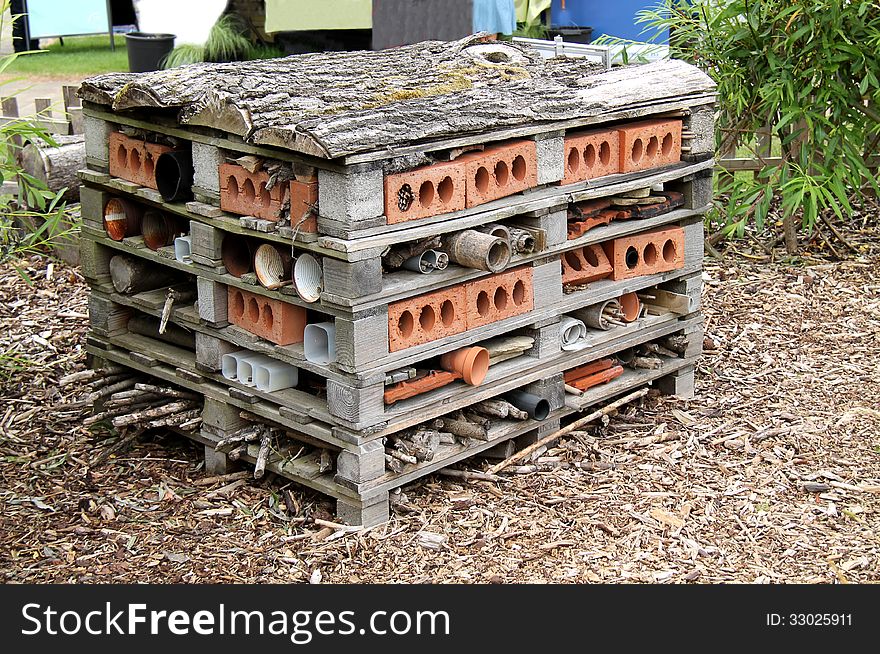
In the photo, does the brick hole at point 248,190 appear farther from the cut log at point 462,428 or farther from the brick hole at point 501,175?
the cut log at point 462,428

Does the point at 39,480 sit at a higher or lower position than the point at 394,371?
lower

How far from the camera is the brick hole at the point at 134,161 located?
15.5 ft

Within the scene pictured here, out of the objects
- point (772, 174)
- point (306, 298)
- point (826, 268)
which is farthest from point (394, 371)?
point (826, 268)

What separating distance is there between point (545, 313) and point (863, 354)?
2276mm

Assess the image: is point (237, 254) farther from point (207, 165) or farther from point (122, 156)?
point (122, 156)

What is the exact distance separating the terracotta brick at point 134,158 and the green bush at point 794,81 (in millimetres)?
3708

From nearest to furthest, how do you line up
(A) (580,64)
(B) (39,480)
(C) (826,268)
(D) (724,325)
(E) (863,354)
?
(B) (39,480)
(A) (580,64)
(E) (863,354)
(D) (724,325)
(C) (826,268)

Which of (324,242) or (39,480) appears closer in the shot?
(324,242)

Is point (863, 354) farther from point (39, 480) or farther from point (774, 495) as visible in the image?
point (39, 480)

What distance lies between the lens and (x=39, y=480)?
4871mm

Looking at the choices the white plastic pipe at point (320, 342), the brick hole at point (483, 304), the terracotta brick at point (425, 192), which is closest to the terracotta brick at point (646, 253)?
the brick hole at point (483, 304)

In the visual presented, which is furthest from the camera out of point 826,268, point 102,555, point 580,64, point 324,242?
point 826,268

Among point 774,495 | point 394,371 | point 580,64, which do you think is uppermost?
point 580,64

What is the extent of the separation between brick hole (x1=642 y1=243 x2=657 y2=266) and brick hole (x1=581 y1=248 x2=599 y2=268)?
294mm
